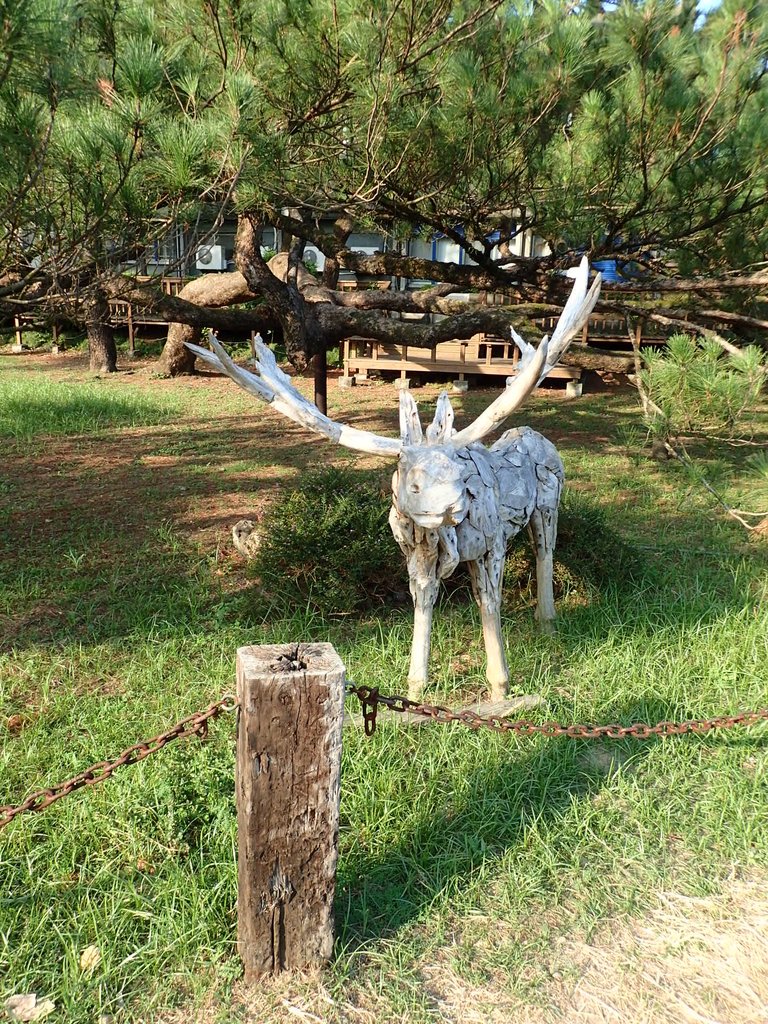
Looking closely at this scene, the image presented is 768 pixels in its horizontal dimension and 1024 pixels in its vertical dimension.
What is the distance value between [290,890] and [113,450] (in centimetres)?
632

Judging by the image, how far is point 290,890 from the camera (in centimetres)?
192

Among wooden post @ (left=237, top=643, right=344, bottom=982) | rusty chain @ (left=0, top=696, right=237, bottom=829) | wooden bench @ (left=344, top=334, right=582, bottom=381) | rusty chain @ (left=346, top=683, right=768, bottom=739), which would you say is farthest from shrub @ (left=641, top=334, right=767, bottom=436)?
wooden bench @ (left=344, top=334, right=582, bottom=381)

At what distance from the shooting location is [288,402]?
9.73 feet

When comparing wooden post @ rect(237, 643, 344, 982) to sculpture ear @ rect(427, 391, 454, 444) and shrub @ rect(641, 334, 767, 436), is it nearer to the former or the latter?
sculpture ear @ rect(427, 391, 454, 444)

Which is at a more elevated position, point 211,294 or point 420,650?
point 211,294

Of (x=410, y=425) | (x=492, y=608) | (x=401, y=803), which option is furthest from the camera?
(x=492, y=608)

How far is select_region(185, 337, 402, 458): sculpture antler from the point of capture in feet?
9.46

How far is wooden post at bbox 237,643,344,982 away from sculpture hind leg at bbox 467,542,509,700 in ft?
3.99

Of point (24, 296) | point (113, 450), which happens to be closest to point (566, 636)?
point (24, 296)

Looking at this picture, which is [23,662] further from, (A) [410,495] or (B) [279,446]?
(B) [279,446]

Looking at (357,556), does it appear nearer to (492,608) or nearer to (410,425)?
(492,608)

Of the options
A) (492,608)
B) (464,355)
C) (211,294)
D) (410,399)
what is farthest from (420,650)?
(464,355)

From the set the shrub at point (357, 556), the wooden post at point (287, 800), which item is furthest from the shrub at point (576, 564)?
the wooden post at point (287, 800)

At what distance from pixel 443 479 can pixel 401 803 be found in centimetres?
105
